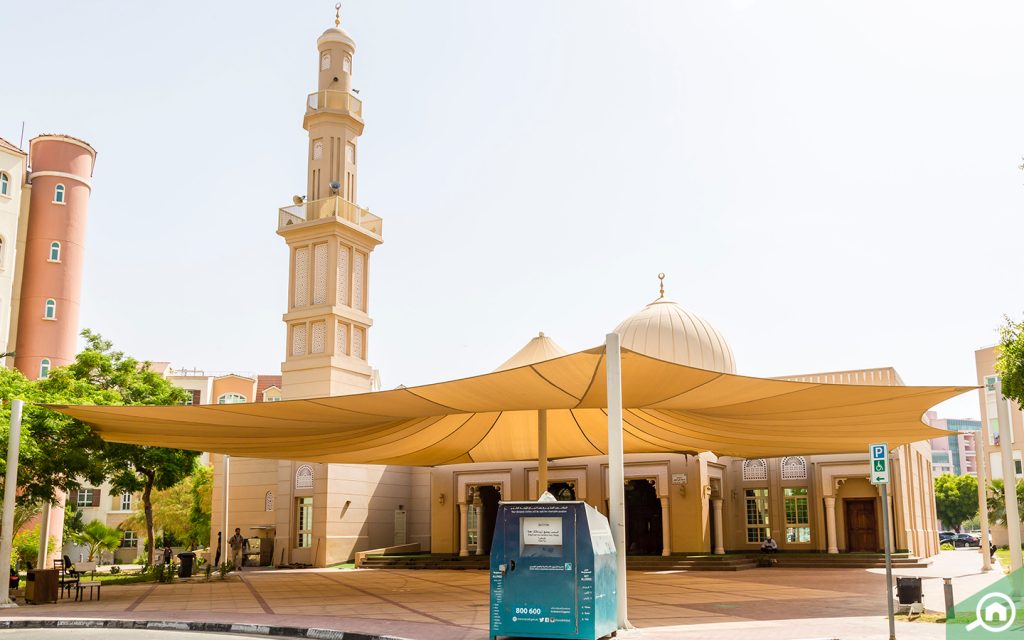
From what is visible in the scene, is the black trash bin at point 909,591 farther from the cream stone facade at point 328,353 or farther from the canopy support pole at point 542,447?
the cream stone facade at point 328,353

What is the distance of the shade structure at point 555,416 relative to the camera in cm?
1177

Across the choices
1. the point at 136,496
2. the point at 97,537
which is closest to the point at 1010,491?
the point at 97,537

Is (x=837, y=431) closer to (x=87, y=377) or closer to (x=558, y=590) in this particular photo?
(x=558, y=590)

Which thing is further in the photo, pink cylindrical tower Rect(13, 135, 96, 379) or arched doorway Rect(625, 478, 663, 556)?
pink cylindrical tower Rect(13, 135, 96, 379)

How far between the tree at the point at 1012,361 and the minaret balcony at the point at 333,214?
20366 millimetres

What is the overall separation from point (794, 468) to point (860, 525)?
2621 millimetres

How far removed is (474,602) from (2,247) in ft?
93.9

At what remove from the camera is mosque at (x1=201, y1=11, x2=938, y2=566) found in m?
25.1

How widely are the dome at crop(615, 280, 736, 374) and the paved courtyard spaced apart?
677 cm

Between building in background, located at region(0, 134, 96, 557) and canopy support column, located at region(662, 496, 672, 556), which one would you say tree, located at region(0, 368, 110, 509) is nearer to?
canopy support column, located at region(662, 496, 672, 556)

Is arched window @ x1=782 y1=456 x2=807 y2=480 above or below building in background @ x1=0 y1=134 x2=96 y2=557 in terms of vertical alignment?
below

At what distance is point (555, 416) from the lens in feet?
58.7

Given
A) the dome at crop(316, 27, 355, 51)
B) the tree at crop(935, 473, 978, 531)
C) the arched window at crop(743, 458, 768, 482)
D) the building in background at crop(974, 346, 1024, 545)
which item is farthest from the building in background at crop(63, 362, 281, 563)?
the tree at crop(935, 473, 978, 531)

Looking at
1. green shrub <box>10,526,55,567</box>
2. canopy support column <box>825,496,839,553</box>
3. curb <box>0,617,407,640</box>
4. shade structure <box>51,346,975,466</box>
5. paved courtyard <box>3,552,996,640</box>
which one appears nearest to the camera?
curb <box>0,617,407,640</box>
